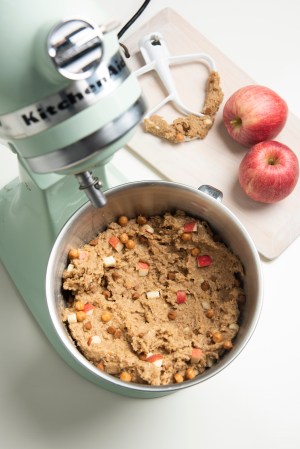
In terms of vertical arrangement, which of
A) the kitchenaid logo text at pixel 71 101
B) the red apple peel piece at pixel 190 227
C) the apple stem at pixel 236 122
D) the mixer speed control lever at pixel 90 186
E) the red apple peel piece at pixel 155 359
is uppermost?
the kitchenaid logo text at pixel 71 101

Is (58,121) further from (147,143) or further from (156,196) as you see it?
(147,143)

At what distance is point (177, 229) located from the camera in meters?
0.86

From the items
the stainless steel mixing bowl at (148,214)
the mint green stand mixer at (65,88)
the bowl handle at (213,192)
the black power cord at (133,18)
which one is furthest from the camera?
the black power cord at (133,18)

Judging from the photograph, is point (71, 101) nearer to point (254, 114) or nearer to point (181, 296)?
point (181, 296)

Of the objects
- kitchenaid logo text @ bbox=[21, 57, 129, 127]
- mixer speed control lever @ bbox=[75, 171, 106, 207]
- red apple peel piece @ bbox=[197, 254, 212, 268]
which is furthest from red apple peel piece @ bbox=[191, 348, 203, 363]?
kitchenaid logo text @ bbox=[21, 57, 129, 127]

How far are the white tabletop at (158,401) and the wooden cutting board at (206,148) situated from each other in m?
0.11

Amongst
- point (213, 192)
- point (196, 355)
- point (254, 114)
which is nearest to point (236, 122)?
point (254, 114)

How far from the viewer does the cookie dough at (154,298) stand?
0.78m

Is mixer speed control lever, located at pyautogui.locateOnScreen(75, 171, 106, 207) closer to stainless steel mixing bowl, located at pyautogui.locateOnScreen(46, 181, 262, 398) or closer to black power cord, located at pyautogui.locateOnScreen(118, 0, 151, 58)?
stainless steel mixing bowl, located at pyautogui.locateOnScreen(46, 181, 262, 398)

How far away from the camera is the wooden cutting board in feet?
3.44

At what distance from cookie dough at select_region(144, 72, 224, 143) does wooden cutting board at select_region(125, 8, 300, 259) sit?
2 cm

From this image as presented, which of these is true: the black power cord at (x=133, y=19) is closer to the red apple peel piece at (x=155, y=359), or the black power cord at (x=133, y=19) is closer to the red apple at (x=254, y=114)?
the red apple at (x=254, y=114)

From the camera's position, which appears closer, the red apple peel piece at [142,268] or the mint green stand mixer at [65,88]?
the mint green stand mixer at [65,88]

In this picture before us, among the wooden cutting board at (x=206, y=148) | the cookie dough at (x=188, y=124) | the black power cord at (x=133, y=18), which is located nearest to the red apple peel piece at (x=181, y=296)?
the wooden cutting board at (x=206, y=148)
